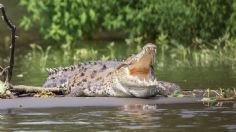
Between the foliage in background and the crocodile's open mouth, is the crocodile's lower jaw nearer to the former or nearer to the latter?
the crocodile's open mouth

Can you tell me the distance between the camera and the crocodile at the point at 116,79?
1302 centimetres

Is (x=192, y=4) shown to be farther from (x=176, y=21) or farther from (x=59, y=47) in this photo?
(x=59, y=47)

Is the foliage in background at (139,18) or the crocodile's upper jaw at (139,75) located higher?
the foliage in background at (139,18)

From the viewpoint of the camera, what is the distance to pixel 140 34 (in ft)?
104

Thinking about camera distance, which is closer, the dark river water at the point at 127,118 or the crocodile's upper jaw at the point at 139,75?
the dark river water at the point at 127,118

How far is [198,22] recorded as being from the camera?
26484mm

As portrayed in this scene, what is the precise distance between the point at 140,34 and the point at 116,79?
1806cm

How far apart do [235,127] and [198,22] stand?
54.0 ft

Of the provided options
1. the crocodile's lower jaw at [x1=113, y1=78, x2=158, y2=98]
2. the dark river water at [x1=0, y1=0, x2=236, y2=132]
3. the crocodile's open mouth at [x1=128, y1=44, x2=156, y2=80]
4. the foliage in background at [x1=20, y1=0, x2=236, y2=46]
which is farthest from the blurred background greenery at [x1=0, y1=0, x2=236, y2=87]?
the dark river water at [x1=0, y1=0, x2=236, y2=132]

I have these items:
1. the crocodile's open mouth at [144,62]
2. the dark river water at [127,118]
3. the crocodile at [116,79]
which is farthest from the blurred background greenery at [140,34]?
the dark river water at [127,118]

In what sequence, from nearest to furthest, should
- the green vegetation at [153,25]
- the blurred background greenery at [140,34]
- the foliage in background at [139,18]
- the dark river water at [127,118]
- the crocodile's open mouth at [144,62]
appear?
the dark river water at [127,118]
the crocodile's open mouth at [144,62]
the blurred background greenery at [140,34]
the green vegetation at [153,25]
the foliage in background at [139,18]

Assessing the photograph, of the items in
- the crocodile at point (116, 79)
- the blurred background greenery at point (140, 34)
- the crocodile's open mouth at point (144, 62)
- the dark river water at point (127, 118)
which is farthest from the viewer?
the blurred background greenery at point (140, 34)

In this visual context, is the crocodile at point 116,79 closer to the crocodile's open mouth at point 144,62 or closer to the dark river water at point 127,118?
the crocodile's open mouth at point 144,62

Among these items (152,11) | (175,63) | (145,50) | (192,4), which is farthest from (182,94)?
(152,11)
